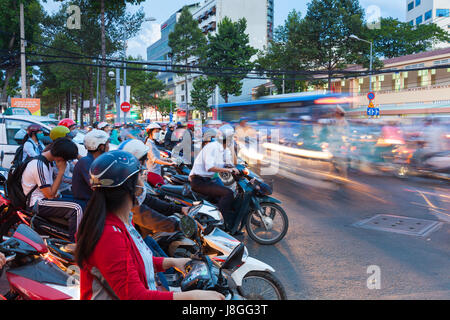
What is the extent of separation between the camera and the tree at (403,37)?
45.4 metres

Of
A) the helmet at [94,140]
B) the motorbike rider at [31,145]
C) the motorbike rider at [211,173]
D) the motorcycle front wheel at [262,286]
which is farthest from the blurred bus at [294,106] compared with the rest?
the motorcycle front wheel at [262,286]

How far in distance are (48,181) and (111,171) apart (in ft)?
9.73

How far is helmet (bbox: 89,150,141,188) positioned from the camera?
195 cm

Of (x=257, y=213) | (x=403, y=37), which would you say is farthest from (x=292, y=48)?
(x=257, y=213)

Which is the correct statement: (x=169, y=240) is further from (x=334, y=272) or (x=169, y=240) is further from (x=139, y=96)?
(x=139, y=96)

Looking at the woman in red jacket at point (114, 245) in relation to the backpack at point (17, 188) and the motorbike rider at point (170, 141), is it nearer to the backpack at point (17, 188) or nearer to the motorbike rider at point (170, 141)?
the backpack at point (17, 188)

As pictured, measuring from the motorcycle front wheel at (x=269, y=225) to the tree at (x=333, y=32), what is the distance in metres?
32.4

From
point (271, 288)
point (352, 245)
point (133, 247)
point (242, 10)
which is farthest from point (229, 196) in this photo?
point (242, 10)

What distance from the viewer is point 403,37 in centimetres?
4634

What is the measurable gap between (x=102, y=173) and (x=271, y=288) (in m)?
1.92

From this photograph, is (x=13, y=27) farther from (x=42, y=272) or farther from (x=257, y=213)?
(x=42, y=272)

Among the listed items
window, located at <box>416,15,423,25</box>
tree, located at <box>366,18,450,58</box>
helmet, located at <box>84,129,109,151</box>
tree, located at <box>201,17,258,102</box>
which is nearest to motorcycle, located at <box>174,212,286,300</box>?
helmet, located at <box>84,129,109,151</box>
